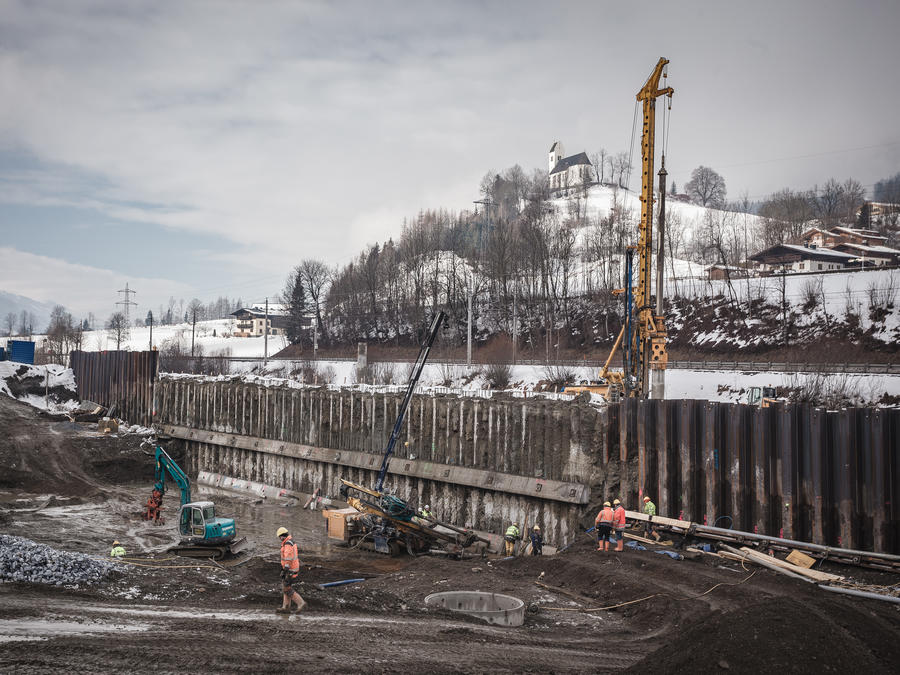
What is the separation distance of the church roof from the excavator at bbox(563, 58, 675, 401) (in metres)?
136

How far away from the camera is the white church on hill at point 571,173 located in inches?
5871

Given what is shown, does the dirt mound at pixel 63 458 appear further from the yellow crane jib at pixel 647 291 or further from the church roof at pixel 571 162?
the church roof at pixel 571 162

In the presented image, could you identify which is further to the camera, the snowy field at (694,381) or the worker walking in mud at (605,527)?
the snowy field at (694,381)

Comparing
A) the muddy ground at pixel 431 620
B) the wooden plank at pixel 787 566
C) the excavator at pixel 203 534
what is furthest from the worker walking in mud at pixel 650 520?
the excavator at pixel 203 534

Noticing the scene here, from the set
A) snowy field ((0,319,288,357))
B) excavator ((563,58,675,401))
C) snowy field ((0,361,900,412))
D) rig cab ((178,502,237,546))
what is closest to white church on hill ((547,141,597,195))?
snowy field ((0,319,288,357))

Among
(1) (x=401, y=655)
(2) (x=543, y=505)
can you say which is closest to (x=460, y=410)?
(2) (x=543, y=505)

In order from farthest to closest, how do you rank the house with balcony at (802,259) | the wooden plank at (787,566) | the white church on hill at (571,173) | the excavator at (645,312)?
the white church on hill at (571,173) < the house with balcony at (802,259) < the excavator at (645,312) < the wooden plank at (787,566)

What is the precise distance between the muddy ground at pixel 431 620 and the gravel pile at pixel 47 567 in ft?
1.18

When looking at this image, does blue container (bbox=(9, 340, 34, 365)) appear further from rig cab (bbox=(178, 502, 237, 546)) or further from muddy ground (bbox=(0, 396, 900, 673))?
rig cab (bbox=(178, 502, 237, 546))

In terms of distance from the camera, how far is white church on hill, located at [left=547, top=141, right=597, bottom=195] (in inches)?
5871

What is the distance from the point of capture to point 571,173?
161625 mm

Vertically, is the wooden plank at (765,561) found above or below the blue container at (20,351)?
below

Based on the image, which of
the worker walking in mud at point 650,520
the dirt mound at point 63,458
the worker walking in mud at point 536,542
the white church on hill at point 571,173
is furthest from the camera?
the white church on hill at point 571,173

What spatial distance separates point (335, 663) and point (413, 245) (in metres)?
76.3
